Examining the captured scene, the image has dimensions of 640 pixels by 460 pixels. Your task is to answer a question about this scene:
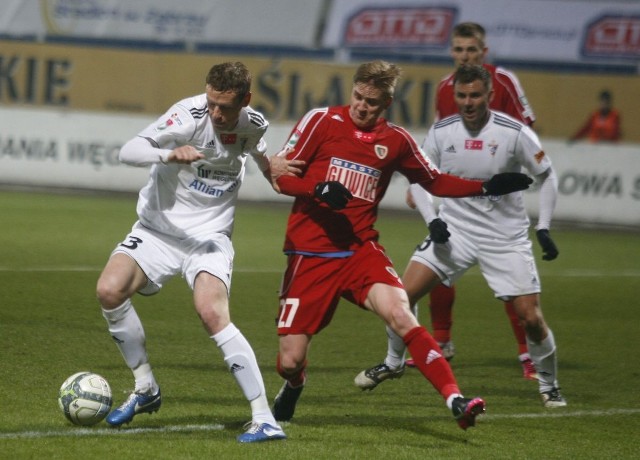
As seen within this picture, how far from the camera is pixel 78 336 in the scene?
→ 31.3ft

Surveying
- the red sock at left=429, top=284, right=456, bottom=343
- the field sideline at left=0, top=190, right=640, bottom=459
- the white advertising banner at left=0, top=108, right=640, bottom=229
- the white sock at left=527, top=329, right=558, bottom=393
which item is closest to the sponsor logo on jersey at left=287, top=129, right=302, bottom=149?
the field sideline at left=0, top=190, right=640, bottom=459

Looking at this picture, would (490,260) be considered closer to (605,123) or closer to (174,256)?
(174,256)

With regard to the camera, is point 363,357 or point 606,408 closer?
point 606,408

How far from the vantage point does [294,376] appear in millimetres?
7016

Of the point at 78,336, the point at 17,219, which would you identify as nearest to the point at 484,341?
the point at 78,336

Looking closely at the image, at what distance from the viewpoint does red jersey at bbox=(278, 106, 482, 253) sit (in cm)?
708

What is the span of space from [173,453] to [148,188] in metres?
1.66

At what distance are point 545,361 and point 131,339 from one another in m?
2.75

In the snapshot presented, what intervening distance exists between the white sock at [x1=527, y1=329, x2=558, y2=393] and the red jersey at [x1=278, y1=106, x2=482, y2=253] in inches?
62.6

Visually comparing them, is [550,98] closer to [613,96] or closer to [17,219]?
[613,96]

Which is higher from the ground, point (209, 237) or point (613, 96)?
point (209, 237)

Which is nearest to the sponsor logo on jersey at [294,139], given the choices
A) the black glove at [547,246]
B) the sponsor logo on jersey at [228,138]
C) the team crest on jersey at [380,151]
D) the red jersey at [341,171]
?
the red jersey at [341,171]

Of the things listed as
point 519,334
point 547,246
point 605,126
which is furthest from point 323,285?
point 605,126

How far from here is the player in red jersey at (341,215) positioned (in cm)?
692
